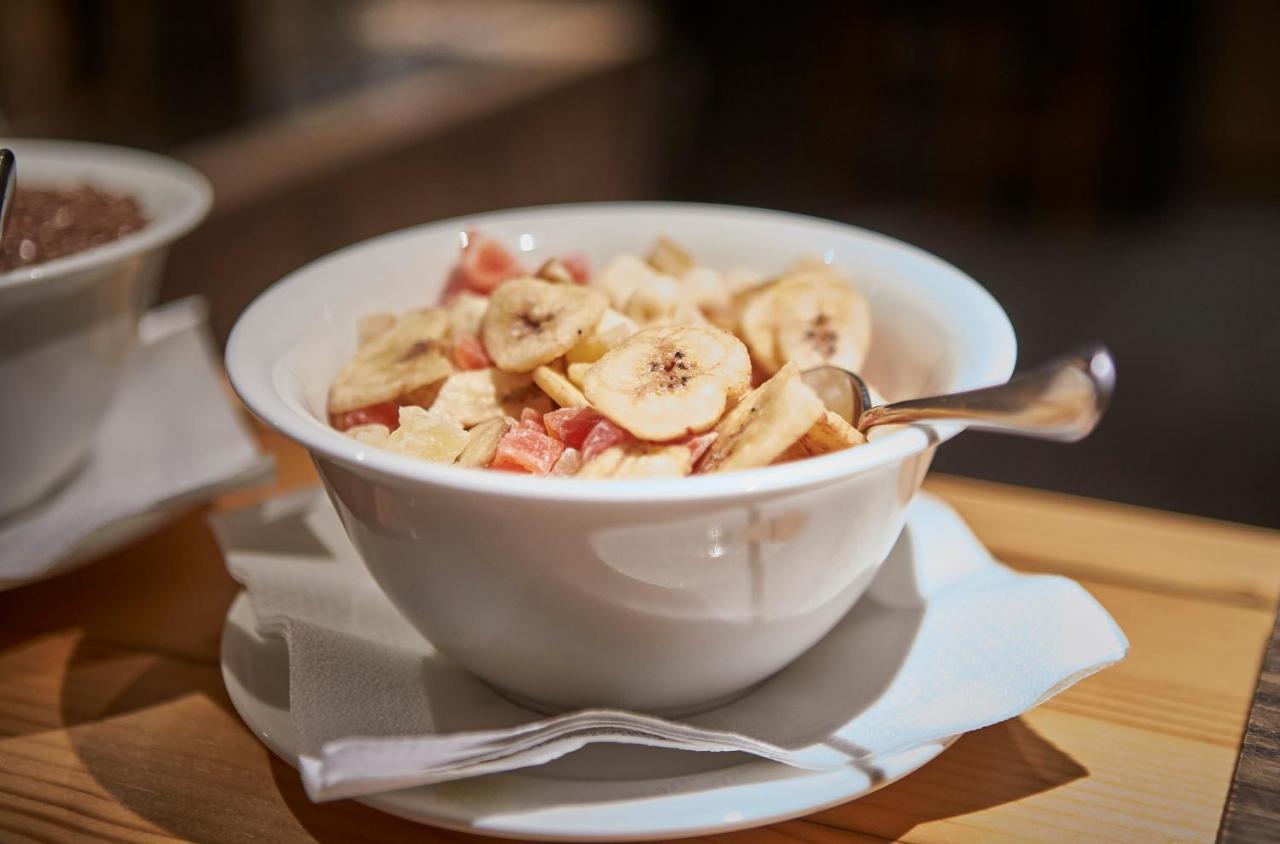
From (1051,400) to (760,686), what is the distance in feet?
0.87

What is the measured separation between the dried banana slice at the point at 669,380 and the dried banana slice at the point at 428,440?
0.08 m

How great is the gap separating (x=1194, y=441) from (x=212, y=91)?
2497mm

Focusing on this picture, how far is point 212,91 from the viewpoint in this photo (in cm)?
277

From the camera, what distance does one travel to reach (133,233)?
3.02 feet

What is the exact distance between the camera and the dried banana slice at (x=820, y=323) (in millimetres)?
789

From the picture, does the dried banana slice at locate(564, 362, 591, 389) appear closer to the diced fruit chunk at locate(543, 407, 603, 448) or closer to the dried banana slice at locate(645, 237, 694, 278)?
the diced fruit chunk at locate(543, 407, 603, 448)

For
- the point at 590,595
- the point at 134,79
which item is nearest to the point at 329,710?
the point at 590,595

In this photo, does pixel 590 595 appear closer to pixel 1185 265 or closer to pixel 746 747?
pixel 746 747

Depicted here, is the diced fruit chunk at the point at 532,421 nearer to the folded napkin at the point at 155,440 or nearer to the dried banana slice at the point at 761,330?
the dried banana slice at the point at 761,330

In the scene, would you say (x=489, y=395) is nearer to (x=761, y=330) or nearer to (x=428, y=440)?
(x=428, y=440)

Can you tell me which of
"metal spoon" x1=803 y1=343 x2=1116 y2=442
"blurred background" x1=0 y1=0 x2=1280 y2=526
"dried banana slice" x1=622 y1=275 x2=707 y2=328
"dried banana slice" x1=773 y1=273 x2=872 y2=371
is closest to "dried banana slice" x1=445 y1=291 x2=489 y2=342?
"dried banana slice" x1=622 y1=275 x2=707 y2=328

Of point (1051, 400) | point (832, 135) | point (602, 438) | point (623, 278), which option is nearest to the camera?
point (1051, 400)

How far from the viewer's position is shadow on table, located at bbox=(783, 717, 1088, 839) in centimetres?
63

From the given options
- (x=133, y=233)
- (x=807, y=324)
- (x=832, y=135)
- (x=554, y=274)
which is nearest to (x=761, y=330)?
(x=807, y=324)
